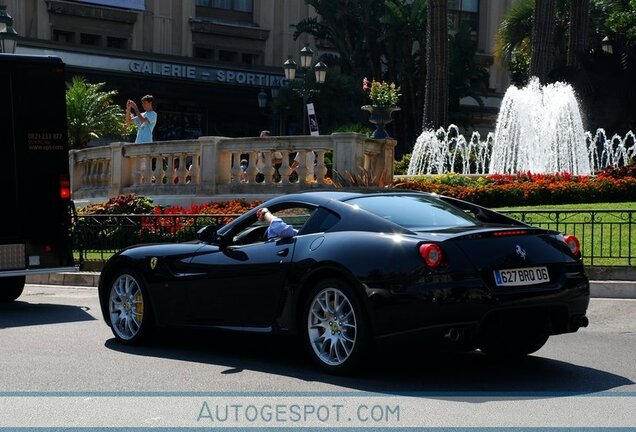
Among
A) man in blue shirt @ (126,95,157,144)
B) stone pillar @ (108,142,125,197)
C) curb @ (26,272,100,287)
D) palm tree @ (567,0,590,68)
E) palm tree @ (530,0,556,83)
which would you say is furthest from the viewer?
palm tree @ (567,0,590,68)

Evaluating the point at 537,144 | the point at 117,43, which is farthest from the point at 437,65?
the point at 117,43

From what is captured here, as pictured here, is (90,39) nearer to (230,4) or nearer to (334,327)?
(230,4)

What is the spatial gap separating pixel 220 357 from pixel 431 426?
10.2 ft

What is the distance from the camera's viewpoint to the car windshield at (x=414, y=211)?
27.1 ft

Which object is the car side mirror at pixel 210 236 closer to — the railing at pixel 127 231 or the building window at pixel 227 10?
the railing at pixel 127 231

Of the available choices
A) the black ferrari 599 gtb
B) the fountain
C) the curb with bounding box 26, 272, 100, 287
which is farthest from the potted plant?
the black ferrari 599 gtb

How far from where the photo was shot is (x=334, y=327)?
8.00 metres

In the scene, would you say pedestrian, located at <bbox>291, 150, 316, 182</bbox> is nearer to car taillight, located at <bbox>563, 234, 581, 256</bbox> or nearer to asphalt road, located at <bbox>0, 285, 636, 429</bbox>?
asphalt road, located at <bbox>0, 285, 636, 429</bbox>

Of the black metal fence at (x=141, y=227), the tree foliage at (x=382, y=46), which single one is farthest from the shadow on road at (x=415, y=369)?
the tree foliage at (x=382, y=46)

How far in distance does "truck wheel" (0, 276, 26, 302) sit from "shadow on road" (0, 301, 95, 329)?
0.37ft

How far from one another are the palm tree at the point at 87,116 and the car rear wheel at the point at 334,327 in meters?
28.7

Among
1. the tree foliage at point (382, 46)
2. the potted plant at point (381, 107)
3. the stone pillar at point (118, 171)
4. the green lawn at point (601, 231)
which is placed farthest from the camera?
the tree foliage at point (382, 46)

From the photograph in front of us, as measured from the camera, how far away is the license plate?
25.3 ft

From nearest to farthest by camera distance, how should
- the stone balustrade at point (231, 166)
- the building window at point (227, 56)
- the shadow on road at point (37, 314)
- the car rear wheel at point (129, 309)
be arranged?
the car rear wheel at point (129, 309)
the shadow on road at point (37, 314)
the stone balustrade at point (231, 166)
the building window at point (227, 56)
